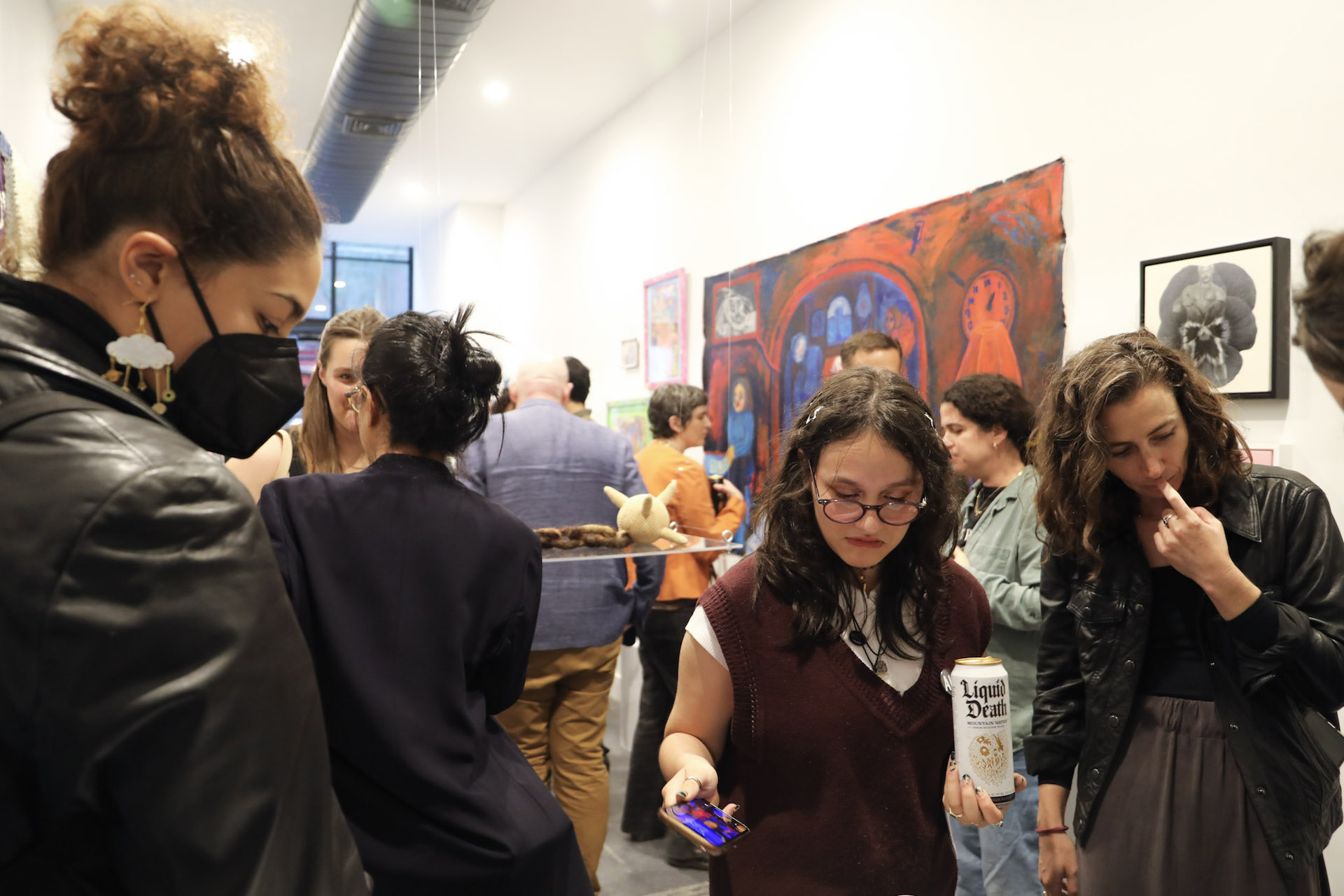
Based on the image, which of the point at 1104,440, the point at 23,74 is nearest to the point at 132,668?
the point at 1104,440

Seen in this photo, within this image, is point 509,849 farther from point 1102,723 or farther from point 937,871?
point 1102,723

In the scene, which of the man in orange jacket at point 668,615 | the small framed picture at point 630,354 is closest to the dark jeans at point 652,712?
the man in orange jacket at point 668,615

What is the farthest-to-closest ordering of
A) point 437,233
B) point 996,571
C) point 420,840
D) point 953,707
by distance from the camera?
point 437,233 → point 996,571 → point 420,840 → point 953,707

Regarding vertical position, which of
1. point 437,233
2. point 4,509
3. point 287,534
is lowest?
point 287,534

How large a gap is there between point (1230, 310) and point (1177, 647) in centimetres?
127

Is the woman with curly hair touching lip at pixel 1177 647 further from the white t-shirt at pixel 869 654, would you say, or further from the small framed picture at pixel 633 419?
the small framed picture at pixel 633 419

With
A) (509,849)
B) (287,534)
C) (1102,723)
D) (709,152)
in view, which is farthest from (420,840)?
(709,152)

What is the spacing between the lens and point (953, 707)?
1283 millimetres

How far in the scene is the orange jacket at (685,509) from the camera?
3.99m

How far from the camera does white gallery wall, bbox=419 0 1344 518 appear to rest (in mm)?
2465

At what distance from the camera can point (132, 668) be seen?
61cm

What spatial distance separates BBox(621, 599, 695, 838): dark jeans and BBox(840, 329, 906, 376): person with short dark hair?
1.27m

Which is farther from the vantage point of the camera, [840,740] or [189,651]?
[840,740]

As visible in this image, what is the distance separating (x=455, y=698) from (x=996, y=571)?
174 centimetres
